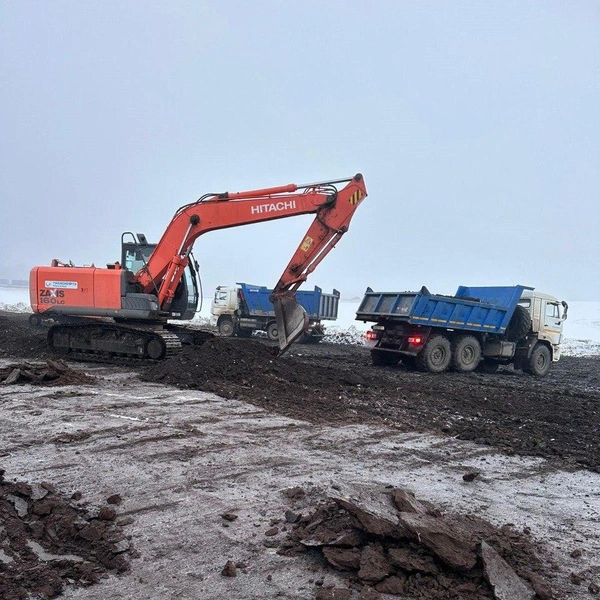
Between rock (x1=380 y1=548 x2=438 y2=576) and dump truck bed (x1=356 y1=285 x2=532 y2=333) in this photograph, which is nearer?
rock (x1=380 y1=548 x2=438 y2=576)

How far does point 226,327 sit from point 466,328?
38.5 ft

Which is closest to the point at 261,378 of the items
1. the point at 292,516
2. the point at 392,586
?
the point at 292,516

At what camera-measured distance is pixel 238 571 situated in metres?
3.63

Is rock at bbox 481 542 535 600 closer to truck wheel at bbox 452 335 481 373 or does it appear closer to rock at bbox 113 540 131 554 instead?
rock at bbox 113 540 131 554

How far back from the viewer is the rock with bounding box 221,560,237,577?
3.56m

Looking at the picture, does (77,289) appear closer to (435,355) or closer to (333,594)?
(435,355)

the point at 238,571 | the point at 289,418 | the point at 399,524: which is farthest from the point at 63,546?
the point at 289,418

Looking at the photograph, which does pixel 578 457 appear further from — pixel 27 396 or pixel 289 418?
pixel 27 396

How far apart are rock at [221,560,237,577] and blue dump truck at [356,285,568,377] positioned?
1110 centimetres

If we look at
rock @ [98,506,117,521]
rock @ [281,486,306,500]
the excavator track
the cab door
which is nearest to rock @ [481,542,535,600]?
rock @ [281,486,306,500]

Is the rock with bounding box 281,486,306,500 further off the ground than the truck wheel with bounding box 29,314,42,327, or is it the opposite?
the truck wheel with bounding box 29,314,42,327

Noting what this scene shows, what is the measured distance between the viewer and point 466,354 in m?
15.6

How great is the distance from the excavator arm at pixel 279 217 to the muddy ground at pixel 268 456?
5.39 feet

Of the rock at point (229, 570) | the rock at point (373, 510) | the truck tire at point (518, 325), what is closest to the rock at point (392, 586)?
the rock at point (373, 510)
